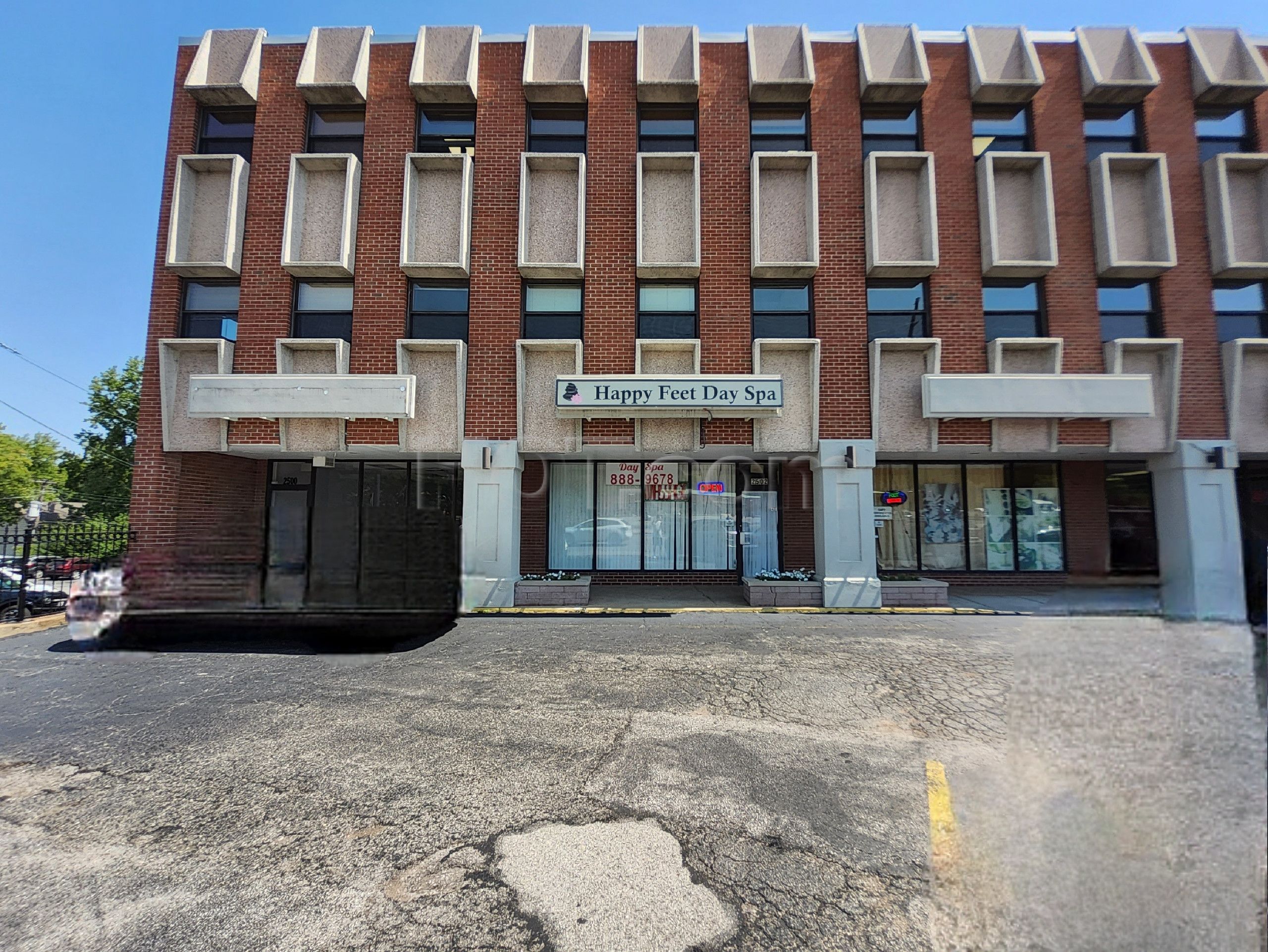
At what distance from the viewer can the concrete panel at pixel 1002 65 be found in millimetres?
11195

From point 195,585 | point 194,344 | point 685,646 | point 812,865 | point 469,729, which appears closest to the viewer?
point 812,865

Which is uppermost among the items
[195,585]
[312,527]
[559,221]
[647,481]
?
[559,221]

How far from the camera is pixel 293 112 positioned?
→ 11.6m

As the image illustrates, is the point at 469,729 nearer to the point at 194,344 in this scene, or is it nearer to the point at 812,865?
the point at 812,865

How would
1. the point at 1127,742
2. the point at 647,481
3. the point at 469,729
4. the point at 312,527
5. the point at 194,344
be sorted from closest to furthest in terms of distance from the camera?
1. the point at 1127,742
2. the point at 469,729
3. the point at 312,527
4. the point at 194,344
5. the point at 647,481

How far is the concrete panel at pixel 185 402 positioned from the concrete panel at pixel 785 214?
11.5 metres

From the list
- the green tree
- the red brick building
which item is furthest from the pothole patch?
the green tree

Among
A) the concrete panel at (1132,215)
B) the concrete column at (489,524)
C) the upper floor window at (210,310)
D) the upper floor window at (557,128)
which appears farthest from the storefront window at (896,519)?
the upper floor window at (210,310)

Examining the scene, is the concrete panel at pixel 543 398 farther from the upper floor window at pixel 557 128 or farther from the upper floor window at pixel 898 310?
the upper floor window at pixel 898 310

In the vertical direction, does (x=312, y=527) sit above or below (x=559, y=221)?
below

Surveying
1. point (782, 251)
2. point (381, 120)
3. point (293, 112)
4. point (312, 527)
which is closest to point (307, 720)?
point (312, 527)

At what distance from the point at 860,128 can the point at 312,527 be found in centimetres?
1336

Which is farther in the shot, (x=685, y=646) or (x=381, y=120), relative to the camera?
(x=381, y=120)

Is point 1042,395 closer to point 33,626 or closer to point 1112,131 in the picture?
point 1112,131
